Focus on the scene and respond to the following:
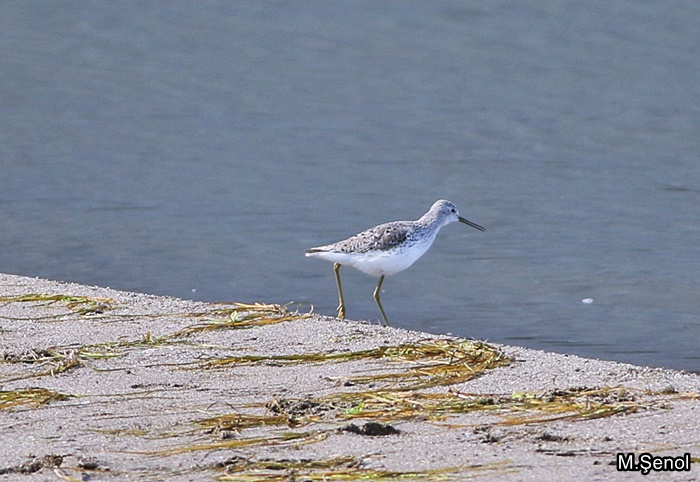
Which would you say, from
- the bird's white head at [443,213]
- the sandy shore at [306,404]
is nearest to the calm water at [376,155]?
the bird's white head at [443,213]

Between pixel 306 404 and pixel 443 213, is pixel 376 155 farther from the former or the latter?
pixel 306 404

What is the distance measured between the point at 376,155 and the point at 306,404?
916cm

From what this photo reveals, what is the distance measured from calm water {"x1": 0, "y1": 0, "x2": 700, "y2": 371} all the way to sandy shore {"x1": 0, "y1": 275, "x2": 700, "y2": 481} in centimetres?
172

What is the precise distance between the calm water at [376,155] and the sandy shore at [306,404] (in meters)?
1.72

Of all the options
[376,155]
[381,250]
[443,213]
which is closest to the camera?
[381,250]

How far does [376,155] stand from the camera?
1408 centimetres

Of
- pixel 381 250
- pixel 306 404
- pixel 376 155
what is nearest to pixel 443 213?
pixel 381 250

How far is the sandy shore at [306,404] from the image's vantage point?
4328 millimetres

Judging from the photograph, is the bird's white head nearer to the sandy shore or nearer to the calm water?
the calm water

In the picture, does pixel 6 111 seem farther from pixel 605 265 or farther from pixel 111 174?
pixel 605 265

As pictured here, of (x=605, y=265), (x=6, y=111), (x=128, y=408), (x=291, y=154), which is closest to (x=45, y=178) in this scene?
(x=291, y=154)

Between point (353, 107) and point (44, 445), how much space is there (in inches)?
484

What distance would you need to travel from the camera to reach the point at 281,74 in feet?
59.7

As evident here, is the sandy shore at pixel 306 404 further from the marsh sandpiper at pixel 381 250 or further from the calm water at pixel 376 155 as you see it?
the calm water at pixel 376 155
